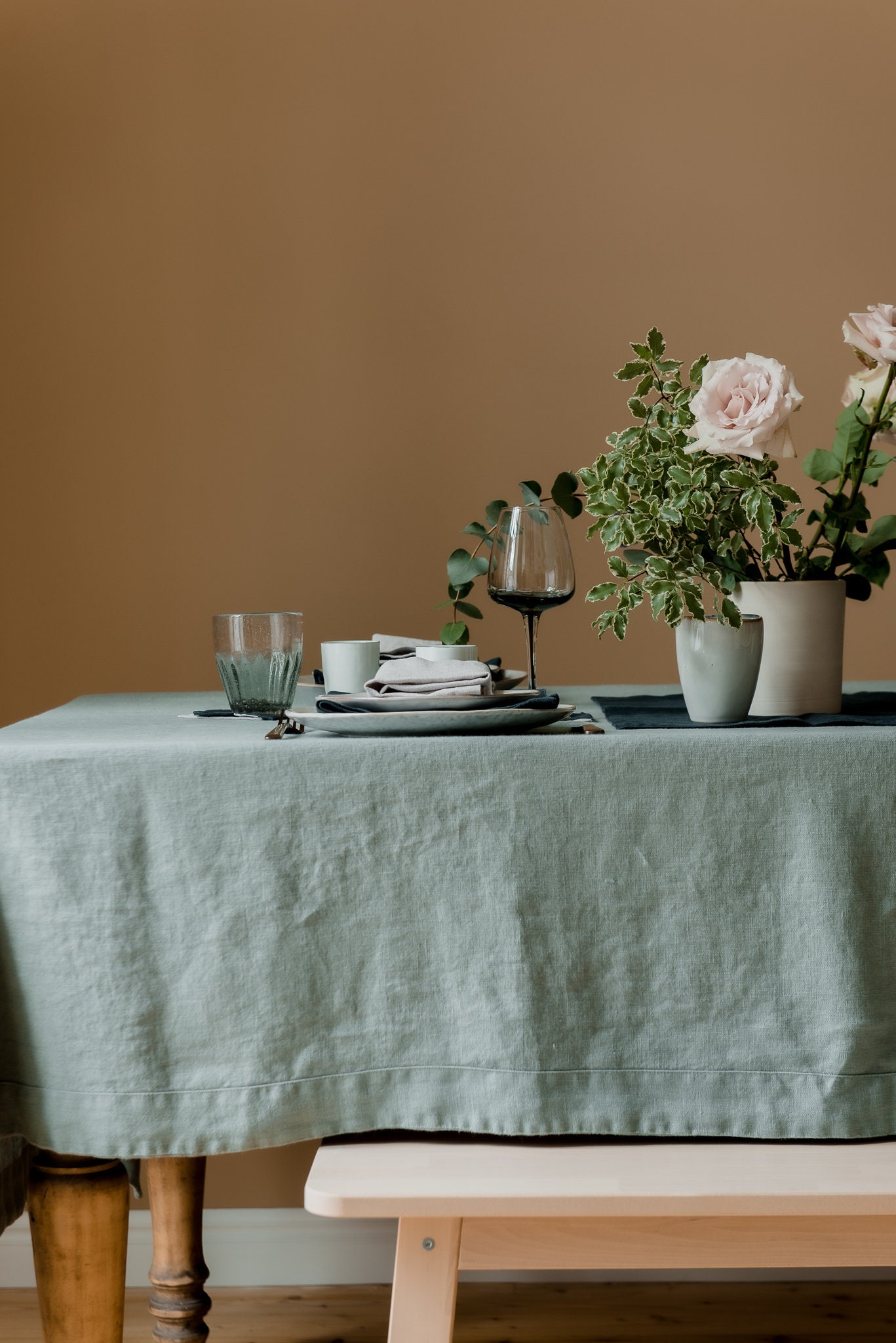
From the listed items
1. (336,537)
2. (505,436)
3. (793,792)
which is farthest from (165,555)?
(793,792)

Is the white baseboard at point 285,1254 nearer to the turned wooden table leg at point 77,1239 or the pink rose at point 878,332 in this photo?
the turned wooden table leg at point 77,1239

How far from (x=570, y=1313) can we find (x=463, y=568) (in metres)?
1.12

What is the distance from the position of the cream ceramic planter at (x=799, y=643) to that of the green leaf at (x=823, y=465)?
0.31 feet

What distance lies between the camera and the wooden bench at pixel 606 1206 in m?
0.80

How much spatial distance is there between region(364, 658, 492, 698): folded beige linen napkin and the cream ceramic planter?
26cm

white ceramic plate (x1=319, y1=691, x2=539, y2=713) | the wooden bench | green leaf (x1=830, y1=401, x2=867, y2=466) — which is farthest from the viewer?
green leaf (x1=830, y1=401, x2=867, y2=466)

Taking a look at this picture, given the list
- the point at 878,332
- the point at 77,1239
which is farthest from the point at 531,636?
the point at 77,1239

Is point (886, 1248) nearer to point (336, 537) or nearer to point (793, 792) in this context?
point (793, 792)

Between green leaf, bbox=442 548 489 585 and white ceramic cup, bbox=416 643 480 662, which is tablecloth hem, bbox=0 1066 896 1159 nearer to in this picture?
white ceramic cup, bbox=416 643 480 662

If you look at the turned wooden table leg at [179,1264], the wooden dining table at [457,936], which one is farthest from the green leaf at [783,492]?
the turned wooden table leg at [179,1264]

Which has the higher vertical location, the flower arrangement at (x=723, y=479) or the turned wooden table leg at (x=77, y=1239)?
the flower arrangement at (x=723, y=479)

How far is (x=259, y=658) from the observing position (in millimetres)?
1098

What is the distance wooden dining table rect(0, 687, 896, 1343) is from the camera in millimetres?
862

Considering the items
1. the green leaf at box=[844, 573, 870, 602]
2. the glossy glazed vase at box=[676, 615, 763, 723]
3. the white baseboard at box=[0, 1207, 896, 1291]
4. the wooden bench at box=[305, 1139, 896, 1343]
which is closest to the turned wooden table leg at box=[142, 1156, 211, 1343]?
the white baseboard at box=[0, 1207, 896, 1291]
